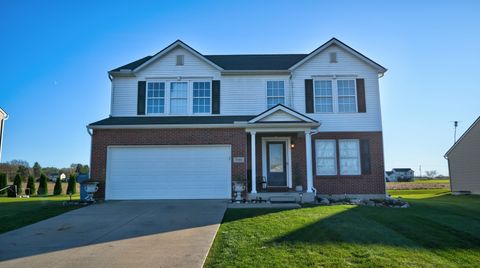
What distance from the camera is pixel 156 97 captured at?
16000mm

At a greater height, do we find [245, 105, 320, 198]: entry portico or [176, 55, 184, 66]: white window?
[176, 55, 184, 66]: white window

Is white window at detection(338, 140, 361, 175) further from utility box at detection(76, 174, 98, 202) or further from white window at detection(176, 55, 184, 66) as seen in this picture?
utility box at detection(76, 174, 98, 202)

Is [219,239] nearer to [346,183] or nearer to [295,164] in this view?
[295,164]

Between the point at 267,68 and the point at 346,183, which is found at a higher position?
the point at 267,68

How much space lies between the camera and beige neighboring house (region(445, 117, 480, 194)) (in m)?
22.0

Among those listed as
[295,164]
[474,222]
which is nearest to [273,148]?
[295,164]

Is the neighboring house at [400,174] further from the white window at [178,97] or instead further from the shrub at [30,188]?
the shrub at [30,188]

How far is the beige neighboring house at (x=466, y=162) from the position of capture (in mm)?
21984

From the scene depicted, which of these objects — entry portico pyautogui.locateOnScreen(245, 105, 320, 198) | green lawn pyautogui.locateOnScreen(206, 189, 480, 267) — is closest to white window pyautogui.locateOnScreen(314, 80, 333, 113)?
entry portico pyautogui.locateOnScreen(245, 105, 320, 198)

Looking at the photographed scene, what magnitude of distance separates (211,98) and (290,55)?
5.55m

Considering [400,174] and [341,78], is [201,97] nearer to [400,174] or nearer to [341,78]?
[341,78]

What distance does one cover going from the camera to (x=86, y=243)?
23.2 feet

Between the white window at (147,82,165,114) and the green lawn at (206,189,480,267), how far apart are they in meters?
7.68

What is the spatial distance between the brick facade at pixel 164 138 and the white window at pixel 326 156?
362 centimetres
